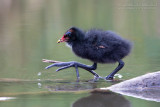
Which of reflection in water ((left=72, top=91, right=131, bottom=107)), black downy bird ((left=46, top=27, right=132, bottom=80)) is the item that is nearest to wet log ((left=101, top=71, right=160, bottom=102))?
reflection in water ((left=72, top=91, right=131, bottom=107))

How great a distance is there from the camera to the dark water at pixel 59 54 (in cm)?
523

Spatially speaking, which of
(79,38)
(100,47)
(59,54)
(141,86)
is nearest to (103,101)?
(141,86)

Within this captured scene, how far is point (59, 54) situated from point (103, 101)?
4.01m

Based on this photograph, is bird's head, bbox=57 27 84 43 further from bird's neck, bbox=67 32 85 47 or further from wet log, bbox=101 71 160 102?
wet log, bbox=101 71 160 102

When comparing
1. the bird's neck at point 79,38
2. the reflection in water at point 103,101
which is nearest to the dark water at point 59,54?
the reflection in water at point 103,101

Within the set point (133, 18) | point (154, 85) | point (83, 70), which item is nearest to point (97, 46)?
point (83, 70)

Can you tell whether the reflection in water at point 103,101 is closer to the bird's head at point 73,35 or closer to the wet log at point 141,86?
the wet log at point 141,86

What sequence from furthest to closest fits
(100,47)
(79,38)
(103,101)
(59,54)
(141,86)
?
(59,54) → (79,38) → (100,47) → (141,86) → (103,101)

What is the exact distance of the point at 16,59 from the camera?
8.53 metres

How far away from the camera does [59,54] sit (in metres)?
8.97

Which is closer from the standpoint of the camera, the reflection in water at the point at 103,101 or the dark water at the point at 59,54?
the reflection in water at the point at 103,101

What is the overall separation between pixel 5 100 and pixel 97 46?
2062 mm

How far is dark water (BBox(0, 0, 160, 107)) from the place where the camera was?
5234 mm

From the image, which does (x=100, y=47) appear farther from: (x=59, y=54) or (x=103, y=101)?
(x=59, y=54)
